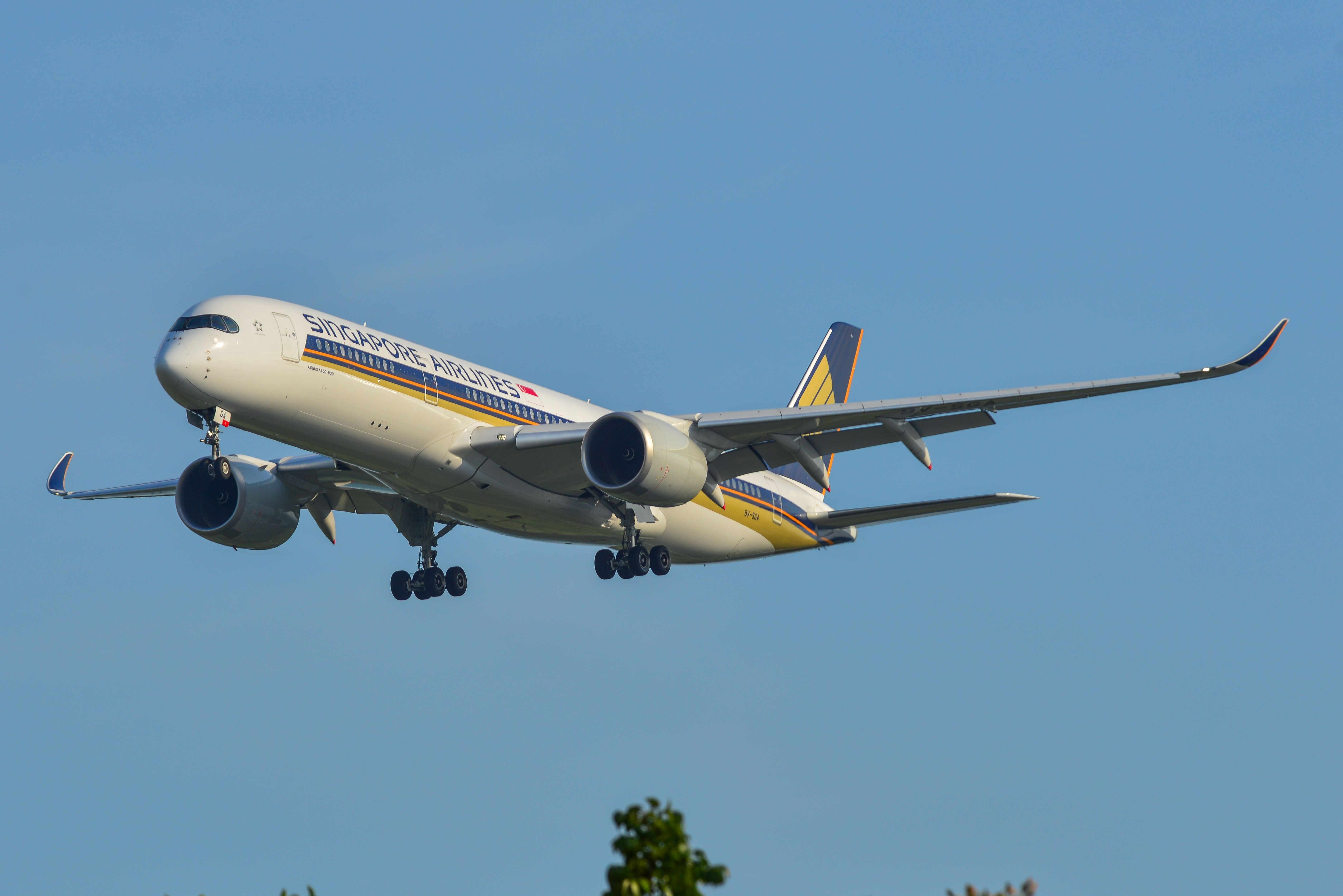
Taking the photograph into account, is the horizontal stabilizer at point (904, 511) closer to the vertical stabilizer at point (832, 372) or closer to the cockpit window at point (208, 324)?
the vertical stabilizer at point (832, 372)

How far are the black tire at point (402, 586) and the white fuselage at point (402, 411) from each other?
3.08m

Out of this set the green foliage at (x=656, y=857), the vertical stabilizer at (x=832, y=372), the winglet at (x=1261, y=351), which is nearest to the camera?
the green foliage at (x=656, y=857)

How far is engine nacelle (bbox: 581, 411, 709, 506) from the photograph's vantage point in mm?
32562

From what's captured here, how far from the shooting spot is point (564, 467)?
34.5m

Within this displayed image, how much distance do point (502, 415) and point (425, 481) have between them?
2.49 metres

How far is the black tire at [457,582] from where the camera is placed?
40.4m

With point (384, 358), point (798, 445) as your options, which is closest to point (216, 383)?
point (384, 358)

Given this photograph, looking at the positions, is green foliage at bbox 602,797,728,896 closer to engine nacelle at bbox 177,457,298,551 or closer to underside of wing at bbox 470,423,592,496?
underside of wing at bbox 470,423,592,496

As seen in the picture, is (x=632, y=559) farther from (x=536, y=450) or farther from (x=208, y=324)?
(x=208, y=324)

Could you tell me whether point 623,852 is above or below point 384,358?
below

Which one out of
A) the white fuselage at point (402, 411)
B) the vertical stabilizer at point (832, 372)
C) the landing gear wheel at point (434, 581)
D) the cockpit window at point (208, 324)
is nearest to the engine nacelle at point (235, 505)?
the landing gear wheel at point (434, 581)

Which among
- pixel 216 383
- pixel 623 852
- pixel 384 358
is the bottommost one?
pixel 623 852

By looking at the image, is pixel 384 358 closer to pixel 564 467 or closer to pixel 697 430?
pixel 564 467

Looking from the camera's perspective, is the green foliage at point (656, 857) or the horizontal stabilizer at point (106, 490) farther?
the horizontal stabilizer at point (106, 490)
